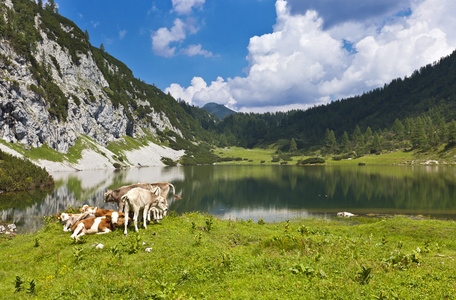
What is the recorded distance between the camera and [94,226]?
16.5 meters

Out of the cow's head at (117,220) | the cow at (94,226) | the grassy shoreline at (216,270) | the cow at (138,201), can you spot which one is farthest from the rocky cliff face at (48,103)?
the grassy shoreline at (216,270)

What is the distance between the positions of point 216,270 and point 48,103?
520 feet

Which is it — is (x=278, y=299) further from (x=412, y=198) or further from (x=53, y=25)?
(x=53, y=25)

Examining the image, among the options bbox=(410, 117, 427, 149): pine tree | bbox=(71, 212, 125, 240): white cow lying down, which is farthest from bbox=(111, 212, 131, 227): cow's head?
bbox=(410, 117, 427, 149): pine tree

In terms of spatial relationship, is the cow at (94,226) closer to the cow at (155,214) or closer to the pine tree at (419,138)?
the cow at (155,214)

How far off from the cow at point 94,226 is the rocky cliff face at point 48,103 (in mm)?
120613

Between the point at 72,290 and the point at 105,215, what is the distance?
32.7ft

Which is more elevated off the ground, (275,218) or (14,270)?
(14,270)

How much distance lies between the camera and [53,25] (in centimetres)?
17688

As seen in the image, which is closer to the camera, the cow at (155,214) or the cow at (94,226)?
the cow at (94,226)

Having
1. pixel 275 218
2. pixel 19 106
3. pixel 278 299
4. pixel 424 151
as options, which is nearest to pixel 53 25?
pixel 19 106

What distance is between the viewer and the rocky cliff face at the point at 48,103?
107 meters

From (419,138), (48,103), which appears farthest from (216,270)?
(419,138)

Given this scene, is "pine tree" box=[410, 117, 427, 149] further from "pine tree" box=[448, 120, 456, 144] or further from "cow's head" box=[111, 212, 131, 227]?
"cow's head" box=[111, 212, 131, 227]
